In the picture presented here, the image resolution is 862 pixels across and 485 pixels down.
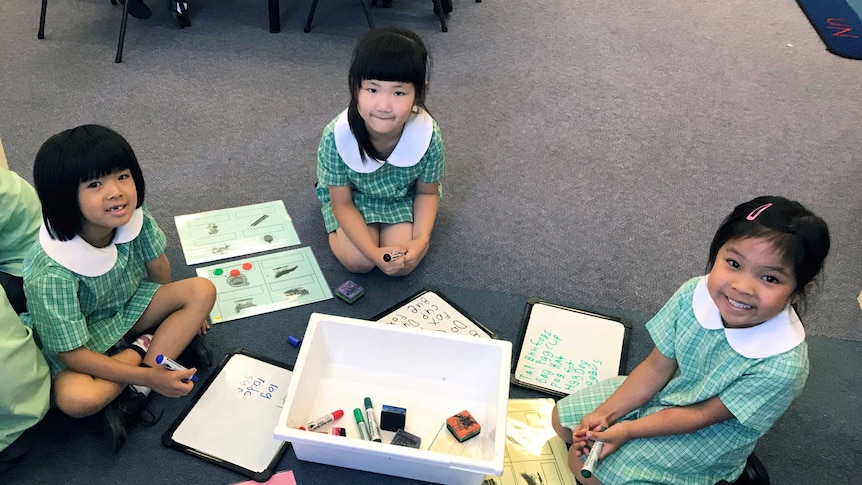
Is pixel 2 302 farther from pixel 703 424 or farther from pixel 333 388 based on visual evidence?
pixel 703 424

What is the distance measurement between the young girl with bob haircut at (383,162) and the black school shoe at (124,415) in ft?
1.79

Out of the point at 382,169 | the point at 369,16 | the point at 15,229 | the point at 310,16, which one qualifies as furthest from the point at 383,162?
the point at 310,16

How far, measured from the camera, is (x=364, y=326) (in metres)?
1.31

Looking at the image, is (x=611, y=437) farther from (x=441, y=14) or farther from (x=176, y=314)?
(x=441, y=14)

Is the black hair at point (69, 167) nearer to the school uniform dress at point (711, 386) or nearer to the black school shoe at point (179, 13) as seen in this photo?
the school uniform dress at point (711, 386)

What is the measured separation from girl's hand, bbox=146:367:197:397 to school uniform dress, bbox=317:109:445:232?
1.81 ft

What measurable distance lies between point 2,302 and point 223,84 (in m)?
1.33

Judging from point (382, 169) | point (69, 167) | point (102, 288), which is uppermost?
point (69, 167)

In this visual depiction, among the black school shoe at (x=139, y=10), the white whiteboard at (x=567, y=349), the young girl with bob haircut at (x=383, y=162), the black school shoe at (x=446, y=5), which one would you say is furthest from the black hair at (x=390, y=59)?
the black school shoe at (x=139, y=10)

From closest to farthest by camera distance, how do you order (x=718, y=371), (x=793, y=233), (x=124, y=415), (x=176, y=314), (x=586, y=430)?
(x=793, y=233), (x=718, y=371), (x=586, y=430), (x=124, y=415), (x=176, y=314)

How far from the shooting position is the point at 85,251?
1178mm

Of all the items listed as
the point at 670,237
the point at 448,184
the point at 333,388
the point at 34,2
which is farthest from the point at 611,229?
the point at 34,2

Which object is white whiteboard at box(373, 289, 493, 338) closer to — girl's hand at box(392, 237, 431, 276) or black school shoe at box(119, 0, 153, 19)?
girl's hand at box(392, 237, 431, 276)

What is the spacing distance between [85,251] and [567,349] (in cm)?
97
